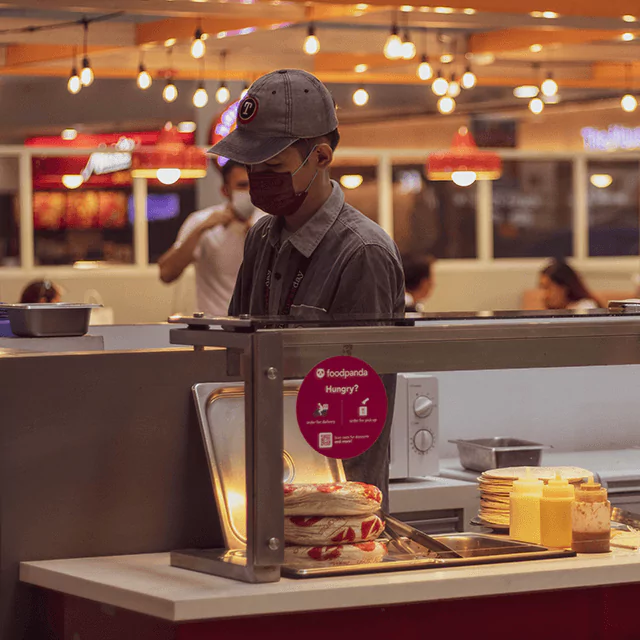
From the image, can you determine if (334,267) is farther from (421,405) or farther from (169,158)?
(169,158)

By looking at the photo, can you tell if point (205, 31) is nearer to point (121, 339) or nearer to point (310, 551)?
point (121, 339)

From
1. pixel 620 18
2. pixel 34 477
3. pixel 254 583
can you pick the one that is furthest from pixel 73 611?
pixel 620 18

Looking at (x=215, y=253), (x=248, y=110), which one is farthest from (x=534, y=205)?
(x=248, y=110)

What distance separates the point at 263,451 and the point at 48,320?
1263 mm

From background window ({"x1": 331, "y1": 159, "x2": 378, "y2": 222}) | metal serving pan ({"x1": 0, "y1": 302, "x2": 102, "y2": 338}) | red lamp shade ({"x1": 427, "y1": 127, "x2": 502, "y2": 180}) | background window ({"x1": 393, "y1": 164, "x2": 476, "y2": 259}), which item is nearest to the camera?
metal serving pan ({"x1": 0, "y1": 302, "x2": 102, "y2": 338})

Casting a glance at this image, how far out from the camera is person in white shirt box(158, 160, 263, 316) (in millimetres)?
6637

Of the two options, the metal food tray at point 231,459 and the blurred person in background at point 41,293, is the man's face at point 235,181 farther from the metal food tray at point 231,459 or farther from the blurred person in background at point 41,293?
the metal food tray at point 231,459

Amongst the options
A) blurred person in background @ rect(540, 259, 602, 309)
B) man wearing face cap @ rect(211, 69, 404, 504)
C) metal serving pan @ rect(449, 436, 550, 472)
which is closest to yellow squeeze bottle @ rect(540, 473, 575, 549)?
man wearing face cap @ rect(211, 69, 404, 504)

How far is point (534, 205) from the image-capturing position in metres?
14.4

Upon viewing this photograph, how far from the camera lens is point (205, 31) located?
963 cm

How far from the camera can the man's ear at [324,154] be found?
275cm

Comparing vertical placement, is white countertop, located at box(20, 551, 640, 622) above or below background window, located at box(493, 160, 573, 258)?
below

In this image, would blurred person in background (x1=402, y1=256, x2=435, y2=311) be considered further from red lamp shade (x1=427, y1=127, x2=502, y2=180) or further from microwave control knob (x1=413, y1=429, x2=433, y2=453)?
microwave control knob (x1=413, y1=429, x2=433, y2=453)

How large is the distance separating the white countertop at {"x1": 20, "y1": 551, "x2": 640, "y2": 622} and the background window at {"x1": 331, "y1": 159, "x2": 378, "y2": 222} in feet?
35.6
